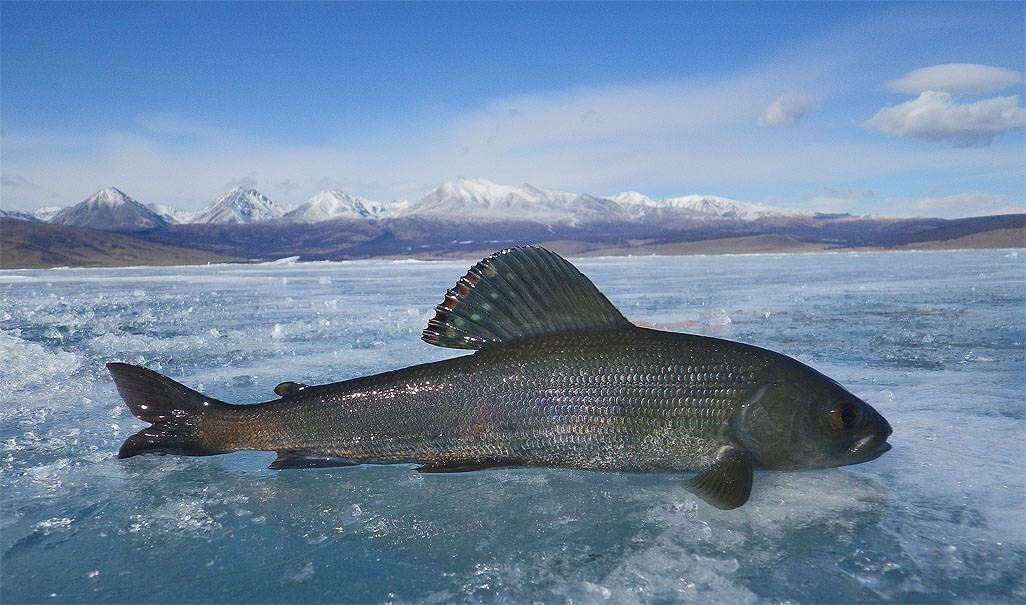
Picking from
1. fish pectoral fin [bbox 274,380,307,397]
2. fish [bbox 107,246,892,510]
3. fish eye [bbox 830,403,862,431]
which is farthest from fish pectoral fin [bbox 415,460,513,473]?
fish eye [bbox 830,403,862,431]

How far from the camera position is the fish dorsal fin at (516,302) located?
13.5ft

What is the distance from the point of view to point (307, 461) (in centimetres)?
412

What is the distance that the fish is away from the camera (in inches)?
145

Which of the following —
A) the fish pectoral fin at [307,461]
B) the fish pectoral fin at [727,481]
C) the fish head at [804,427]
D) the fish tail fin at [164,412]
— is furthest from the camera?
the fish tail fin at [164,412]

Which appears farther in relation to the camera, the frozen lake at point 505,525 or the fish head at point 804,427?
the fish head at point 804,427

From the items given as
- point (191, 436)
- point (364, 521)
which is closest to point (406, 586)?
point (364, 521)

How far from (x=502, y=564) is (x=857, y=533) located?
1.77 metres

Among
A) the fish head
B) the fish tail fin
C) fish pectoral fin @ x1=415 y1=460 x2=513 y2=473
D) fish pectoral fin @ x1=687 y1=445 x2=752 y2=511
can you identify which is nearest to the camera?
fish pectoral fin @ x1=687 y1=445 x2=752 y2=511

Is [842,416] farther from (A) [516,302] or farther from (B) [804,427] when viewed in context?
(A) [516,302]

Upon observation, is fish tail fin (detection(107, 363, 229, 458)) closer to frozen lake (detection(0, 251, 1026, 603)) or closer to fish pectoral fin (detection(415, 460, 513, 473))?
frozen lake (detection(0, 251, 1026, 603))

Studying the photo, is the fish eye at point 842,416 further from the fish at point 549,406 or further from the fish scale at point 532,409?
the fish scale at point 532,409

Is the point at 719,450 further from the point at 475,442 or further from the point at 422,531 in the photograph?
the point at 422,531

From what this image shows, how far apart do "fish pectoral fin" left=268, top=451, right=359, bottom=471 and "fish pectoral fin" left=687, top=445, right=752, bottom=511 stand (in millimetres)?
2059

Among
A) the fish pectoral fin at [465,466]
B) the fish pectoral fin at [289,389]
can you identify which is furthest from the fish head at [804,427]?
the fish pectoral fin at [289,389]
